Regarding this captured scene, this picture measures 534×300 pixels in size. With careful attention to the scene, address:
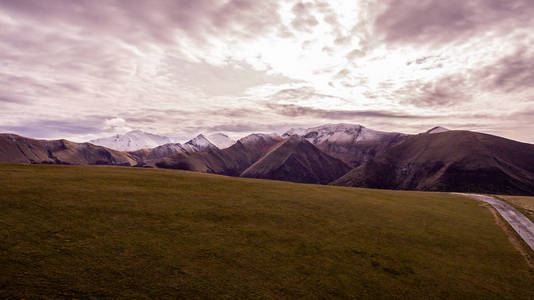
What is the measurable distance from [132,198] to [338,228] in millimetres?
22421

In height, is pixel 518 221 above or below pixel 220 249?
below

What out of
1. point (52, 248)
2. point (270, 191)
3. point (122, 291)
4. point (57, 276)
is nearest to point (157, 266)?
point (122, 291)

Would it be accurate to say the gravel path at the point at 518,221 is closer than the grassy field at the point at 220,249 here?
No

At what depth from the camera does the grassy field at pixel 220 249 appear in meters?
14.2

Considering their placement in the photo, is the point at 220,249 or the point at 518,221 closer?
the point at 220,249

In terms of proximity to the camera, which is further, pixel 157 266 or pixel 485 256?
A: pixel 485 256

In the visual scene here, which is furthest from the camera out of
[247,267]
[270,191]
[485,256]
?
[270,191]

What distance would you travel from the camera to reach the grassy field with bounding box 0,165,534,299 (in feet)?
46.7

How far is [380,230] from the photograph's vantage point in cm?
2845

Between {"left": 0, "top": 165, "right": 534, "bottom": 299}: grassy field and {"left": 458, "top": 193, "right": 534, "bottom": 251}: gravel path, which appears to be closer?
{"left": 0, "top": 165, "right": 534, "bottom": 299}: grassy field

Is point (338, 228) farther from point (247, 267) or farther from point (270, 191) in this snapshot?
point (270, 191)

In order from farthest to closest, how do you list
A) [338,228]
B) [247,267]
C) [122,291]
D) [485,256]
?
1. [338,228]
2. [485,256]
3. [247,267]
4. [122,291]

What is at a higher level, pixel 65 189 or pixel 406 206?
pixel 65 189

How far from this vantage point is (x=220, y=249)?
1909 cm
